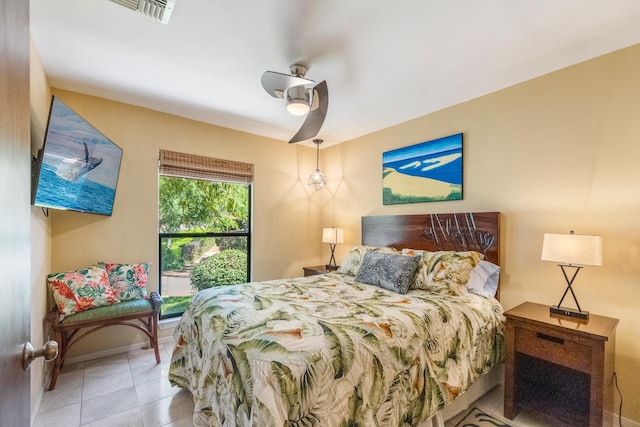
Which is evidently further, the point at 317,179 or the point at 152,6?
the point at 317,179

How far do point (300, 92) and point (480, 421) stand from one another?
8.71 feet

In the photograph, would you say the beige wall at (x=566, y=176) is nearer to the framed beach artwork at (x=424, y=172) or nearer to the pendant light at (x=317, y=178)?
the framed beach artwork at (x=424, y=172)

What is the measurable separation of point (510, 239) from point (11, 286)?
307 cm

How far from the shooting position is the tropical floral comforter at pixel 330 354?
132 cm

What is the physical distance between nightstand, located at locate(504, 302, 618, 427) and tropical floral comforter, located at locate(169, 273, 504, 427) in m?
0.18

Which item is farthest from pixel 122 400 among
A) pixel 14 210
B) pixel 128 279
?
pixel 14 210

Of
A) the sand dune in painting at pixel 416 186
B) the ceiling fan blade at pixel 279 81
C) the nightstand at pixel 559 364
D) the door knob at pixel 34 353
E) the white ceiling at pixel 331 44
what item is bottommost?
the nightstand at pixel 559 364

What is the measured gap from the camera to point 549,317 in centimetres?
204

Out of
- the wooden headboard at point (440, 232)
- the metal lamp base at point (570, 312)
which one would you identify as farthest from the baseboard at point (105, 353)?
the metal lamp base at point (570, 312)

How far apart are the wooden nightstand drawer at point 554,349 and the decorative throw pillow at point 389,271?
33.1 inches

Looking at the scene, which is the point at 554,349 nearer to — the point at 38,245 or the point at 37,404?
the point at 37,404

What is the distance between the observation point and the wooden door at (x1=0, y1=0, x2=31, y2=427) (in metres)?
0.65

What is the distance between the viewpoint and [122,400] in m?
2.23

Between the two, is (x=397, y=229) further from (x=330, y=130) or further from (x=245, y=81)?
(x=245, y=81)
